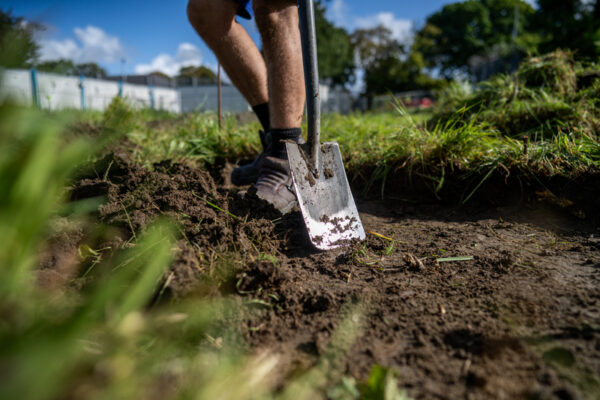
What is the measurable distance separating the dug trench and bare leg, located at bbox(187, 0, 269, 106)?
74 cm

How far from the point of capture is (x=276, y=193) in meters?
1.59

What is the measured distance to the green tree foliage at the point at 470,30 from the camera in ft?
127

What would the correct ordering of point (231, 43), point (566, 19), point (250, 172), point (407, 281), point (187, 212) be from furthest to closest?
point (566, 19), point (250, 172), point (231, 43), point (187, 212), point (407, 281)

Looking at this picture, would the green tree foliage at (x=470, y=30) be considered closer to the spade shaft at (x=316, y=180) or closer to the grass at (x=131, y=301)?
the grass at (x=131, y=301)

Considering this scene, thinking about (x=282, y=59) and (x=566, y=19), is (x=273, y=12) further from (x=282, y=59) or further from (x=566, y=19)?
(x=566, y=19)

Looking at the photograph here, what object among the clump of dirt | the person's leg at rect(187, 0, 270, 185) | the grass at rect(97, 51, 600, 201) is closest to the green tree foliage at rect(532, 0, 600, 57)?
the grass at rect(97, 51, 600, 201)

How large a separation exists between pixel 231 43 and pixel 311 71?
0.74 m

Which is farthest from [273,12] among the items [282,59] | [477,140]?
[477,140]

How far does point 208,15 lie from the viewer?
1805mm

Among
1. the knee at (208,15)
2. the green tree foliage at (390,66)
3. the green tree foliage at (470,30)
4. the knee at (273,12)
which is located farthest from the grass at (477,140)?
the green tree foliage at (470,30)

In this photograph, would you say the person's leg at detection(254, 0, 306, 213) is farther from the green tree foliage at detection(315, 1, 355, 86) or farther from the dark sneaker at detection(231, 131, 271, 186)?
the green tree foliage at detection(315, 1, 355, 86)

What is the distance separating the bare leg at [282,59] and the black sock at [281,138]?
0.08 ft

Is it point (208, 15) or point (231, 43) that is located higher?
point (208, 15)

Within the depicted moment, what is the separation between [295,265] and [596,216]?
143 cm
